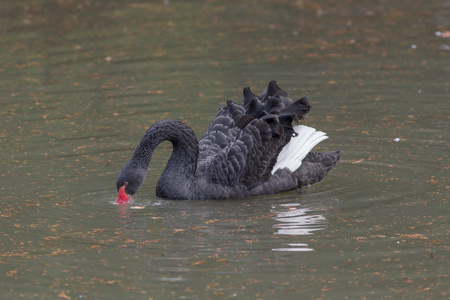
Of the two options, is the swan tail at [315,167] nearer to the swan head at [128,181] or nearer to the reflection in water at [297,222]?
the reflection in water at [297,222]

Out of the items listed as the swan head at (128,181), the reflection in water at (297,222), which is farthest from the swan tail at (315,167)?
the swan head at (128,181)

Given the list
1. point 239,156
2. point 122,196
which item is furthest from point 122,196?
point 239,156

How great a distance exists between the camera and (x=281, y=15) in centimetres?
1684

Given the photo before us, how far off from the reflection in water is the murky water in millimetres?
25

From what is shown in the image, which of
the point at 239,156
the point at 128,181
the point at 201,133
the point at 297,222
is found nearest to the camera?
the point at 297,222

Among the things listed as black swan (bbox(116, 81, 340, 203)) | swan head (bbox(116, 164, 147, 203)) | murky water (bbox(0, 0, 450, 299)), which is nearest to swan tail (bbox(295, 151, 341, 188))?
black swan (bbox(116, 81, 340, 203))

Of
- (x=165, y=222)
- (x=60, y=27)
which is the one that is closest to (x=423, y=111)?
(x=165, y=222)

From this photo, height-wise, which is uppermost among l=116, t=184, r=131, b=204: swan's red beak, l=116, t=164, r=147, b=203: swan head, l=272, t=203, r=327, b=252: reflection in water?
l=116, t=164, r=147, b=203: swan head

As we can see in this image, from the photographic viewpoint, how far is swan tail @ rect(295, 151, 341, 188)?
8391mm

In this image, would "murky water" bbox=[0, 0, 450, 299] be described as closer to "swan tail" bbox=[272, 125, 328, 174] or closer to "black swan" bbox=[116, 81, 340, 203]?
"black swan" bbox=[116, 81, 340, 203]

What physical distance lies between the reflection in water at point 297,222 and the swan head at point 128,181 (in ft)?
4.23

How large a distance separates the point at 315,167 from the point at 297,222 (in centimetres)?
145

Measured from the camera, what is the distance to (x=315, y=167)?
27.9 feet

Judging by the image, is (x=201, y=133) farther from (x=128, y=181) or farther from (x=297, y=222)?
(x=297, y=222)
